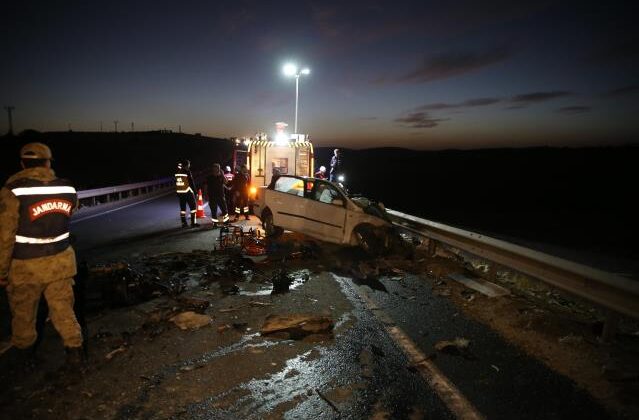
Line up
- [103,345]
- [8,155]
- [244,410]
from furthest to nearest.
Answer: [8,155], [103,345], [244,410]

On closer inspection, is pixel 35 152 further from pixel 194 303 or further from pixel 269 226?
pixel 269 226

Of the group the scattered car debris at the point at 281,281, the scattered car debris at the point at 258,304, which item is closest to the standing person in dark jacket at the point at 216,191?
the scattered car debris at the point at 281,281

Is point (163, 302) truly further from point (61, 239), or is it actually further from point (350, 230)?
point (350, 230)

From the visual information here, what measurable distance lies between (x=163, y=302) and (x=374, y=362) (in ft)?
10.2

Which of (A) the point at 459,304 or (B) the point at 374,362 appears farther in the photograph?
(A) the point at 459,304

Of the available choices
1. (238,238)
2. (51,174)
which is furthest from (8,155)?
(51,174)

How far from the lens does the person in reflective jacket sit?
3307mm

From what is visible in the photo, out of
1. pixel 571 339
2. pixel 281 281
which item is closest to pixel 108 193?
pixel 281 281

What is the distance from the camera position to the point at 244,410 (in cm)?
296

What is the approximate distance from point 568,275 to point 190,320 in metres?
4.61

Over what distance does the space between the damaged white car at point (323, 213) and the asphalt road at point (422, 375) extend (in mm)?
2316

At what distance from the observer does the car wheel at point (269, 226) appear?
1016 centimetres

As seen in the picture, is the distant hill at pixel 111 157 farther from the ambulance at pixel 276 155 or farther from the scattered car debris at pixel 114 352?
the scattered car debris at pixel 114 352

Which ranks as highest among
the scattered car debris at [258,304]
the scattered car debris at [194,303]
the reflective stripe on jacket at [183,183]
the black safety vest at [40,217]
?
the black safety vest at [40,217]
